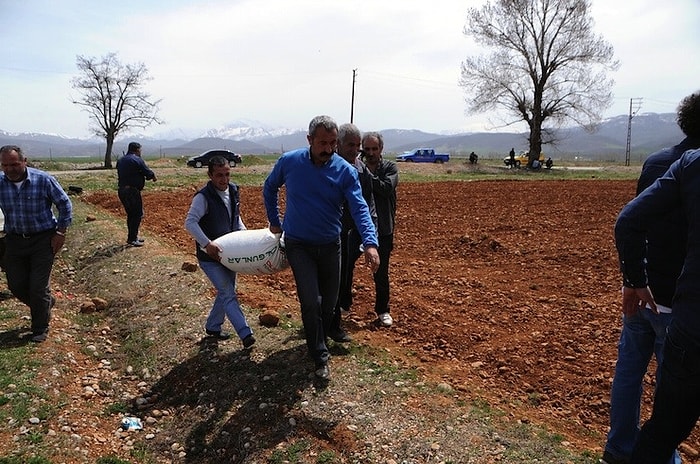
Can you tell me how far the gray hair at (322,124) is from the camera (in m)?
3.97

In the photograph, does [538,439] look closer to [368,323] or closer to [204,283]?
[368,323]

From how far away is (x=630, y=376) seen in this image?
314cm

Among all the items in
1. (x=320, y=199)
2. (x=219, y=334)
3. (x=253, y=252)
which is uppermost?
(x=320, y=199)

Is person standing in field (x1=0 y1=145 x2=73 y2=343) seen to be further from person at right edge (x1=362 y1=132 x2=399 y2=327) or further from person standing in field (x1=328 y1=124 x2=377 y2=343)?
person at right edge (x1=362 y1=132 x2=399 y2=327)

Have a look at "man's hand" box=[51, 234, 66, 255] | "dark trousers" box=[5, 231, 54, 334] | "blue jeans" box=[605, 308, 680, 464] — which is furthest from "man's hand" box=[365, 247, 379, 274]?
"dark trousers" box=[5, 231, 54, 334]

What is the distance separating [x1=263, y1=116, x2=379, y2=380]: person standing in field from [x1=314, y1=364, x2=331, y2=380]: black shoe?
125mm

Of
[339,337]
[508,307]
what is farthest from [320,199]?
[508,307]

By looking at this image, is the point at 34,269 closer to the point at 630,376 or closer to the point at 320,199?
the point at 320,199

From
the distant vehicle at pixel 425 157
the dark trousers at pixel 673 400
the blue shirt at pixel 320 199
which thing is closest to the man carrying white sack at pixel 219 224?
the blue shirt at pixel 320 199

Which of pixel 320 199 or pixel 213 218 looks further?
pixel 213 218

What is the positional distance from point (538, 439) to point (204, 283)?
4.86 meters

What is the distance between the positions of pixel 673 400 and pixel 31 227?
5.73 meters

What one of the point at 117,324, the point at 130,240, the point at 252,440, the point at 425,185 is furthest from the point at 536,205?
the point at 252,440

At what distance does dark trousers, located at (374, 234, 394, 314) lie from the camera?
5488 mm
